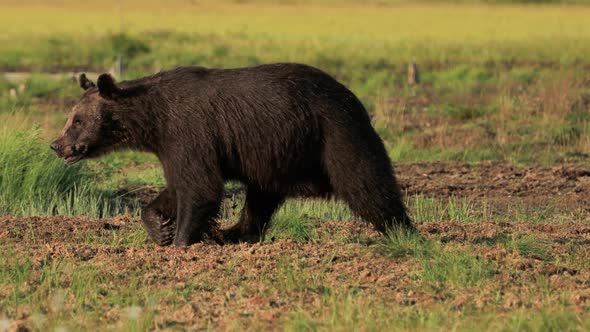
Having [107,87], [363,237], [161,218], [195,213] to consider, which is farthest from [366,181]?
[107,87]

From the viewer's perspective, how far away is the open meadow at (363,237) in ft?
22.0

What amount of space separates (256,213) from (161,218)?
813mm

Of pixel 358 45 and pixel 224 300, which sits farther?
pixel 358 45

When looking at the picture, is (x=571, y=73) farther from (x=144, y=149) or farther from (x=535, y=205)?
(x=144, y=149)

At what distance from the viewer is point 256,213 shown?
9.52m

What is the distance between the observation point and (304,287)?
727cm

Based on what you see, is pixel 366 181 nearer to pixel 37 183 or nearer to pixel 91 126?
pixel 91 126

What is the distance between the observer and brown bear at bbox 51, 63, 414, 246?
876 centimetres

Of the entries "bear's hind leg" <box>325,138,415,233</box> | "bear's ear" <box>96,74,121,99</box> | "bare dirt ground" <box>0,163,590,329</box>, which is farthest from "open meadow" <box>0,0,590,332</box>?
"bear's ear" <box>96,74,121,99</box>

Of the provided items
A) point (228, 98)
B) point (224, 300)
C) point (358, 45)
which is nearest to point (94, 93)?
point (228, 98)

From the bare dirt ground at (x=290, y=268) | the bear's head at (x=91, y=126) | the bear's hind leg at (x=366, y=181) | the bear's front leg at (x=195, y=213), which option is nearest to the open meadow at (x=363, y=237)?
the bare dirt ground at (x=290, y=268)

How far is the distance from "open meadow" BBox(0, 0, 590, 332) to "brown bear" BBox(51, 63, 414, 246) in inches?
12.9

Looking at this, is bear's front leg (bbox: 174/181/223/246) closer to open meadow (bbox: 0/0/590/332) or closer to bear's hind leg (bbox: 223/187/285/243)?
open meadow (bbox: 0/0/590/332)

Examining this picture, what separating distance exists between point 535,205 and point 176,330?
22.8 feet
